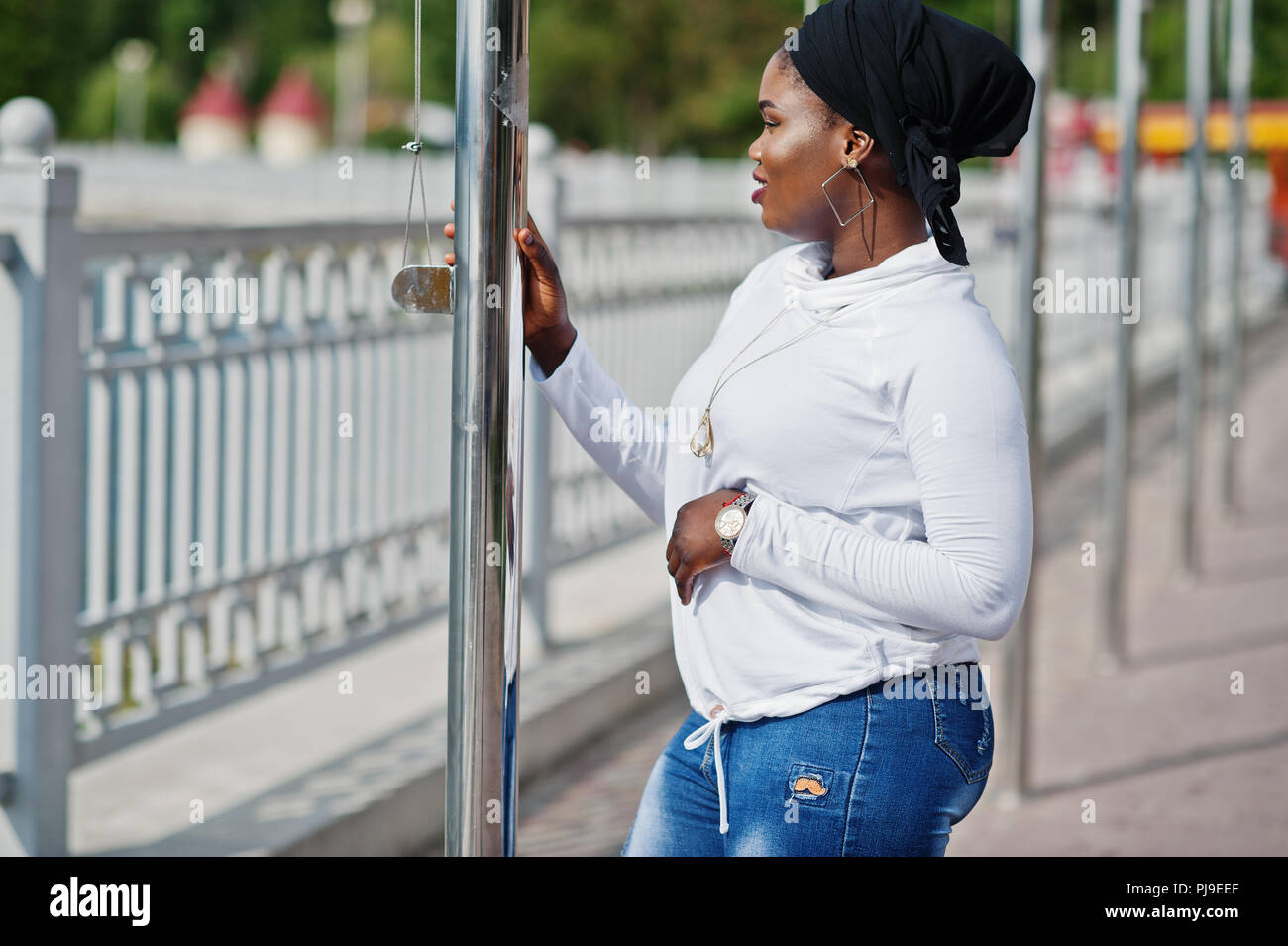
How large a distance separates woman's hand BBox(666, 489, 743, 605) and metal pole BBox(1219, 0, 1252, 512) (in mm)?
6957

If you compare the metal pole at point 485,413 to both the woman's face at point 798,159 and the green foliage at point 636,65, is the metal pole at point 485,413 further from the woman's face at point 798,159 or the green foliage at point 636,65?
the green foliage at point 636,65

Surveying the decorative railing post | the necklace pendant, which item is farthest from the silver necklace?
the decorative railing post

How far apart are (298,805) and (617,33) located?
204 feet

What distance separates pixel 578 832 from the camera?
15.1ft

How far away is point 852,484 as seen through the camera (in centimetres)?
201

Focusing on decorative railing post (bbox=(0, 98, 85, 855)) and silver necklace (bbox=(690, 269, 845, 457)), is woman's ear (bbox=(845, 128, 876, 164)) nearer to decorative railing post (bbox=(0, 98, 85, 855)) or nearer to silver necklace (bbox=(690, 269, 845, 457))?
silver necklace (bbox=(690, 269, 845, 457))

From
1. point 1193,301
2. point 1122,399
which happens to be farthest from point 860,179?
point 1193,301

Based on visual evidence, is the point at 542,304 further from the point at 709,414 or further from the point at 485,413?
the point at 485,413

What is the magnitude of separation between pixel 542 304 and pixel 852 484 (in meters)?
0.44

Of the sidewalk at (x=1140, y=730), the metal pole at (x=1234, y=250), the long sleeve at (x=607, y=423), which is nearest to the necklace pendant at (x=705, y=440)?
the long sleeve at (x=607, y=423)

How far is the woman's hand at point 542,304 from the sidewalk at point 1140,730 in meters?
2.46

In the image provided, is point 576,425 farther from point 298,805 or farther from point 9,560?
point 298,805

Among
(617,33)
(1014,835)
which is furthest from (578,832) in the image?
(617,33)

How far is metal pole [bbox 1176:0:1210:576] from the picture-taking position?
754cm
